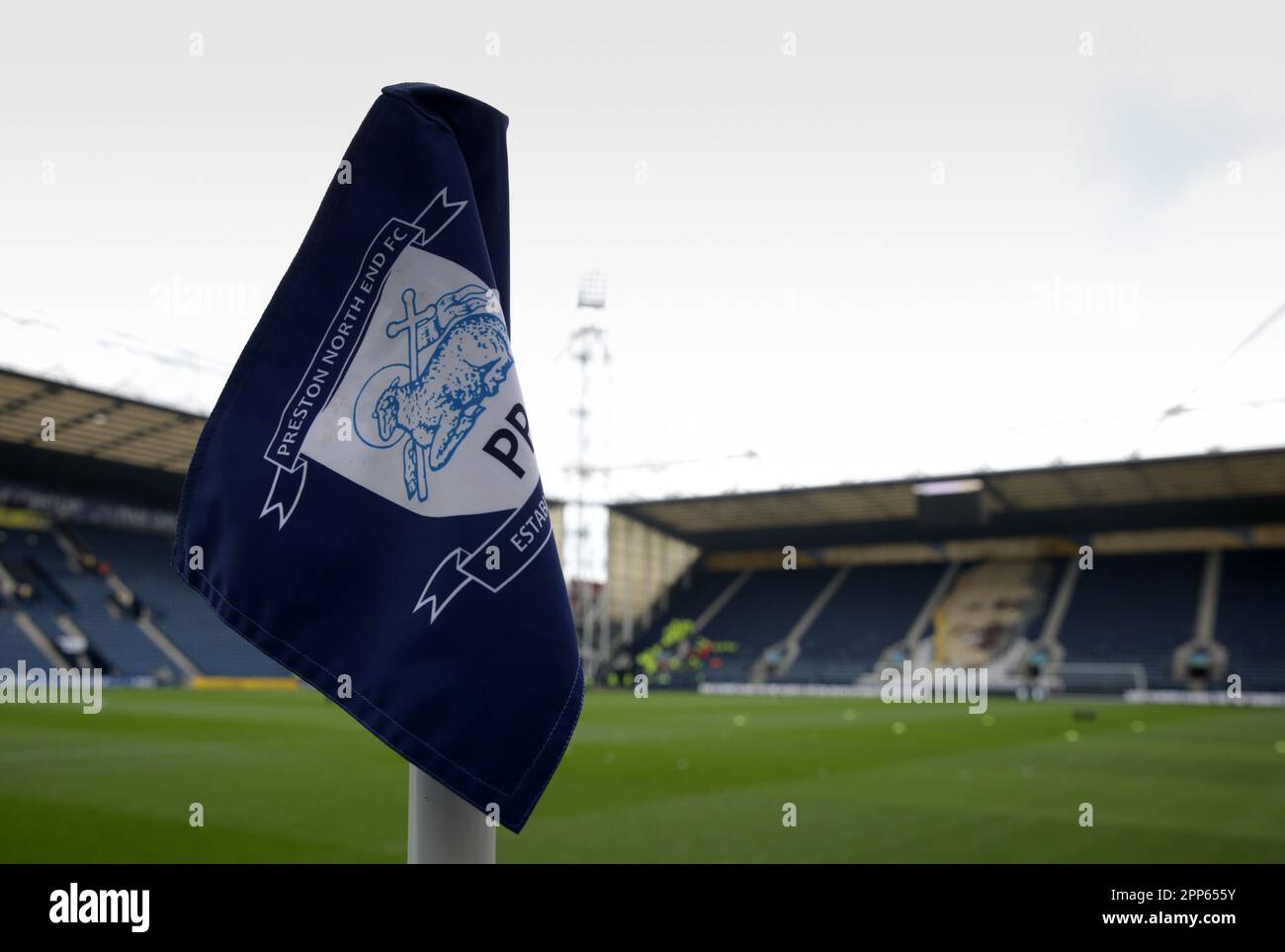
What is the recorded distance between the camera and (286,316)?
1.46 m

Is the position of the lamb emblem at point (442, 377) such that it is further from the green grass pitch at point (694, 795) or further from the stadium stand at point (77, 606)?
the stadium stand at point (77, 606)

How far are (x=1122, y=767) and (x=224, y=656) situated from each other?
3395 cm

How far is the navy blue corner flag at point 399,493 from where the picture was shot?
135cm

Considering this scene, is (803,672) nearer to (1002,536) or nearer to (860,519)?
(860,519)

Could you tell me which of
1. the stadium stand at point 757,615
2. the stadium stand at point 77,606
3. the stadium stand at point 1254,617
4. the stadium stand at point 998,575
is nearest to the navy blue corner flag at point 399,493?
the stadium stand at point 998,575

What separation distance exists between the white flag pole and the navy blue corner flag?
0.09 metres

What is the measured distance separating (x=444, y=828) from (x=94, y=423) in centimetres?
3345

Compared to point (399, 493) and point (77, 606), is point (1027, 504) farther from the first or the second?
point (399, 493)

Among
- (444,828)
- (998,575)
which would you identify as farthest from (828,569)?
(444,828)

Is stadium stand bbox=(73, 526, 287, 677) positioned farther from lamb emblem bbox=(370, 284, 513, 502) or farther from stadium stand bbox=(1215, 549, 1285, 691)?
lamb emblem bbox=(370, 284, 513, 502)

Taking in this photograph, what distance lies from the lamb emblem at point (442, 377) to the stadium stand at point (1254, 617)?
37458 mm

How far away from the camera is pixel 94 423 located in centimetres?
3086

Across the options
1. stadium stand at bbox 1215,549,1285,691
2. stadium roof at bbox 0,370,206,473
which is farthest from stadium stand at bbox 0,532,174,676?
stadium stand at bbox 1215,549,1285,691
